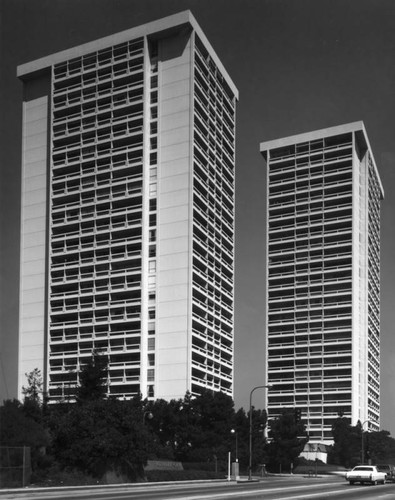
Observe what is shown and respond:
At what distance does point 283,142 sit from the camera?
177500 mm

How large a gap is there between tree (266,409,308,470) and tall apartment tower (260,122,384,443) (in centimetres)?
5564

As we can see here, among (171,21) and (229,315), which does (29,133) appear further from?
(229,315)

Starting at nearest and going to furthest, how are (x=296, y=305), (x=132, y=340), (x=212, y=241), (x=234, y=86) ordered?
(x=132, y=340) → (x=212, y=241) → (x=234, y=86) → (x=296, y=305)

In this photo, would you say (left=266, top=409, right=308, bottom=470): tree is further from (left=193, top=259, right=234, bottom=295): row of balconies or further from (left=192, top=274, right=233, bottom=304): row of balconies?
(left=193, top=259, right=234, bottom=295): row of balconies

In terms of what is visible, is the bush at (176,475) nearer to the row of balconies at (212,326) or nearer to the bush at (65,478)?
the bush at (65,478)

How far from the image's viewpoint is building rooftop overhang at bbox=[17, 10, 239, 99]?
434 ft

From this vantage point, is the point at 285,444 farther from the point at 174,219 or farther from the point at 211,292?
the point at 174,219

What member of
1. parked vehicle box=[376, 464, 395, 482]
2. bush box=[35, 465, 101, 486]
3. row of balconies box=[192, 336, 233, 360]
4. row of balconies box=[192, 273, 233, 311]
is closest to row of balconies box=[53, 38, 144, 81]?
row of balconies box=[192, 273, 233, 311]

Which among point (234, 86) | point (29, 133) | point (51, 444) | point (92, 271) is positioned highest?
point (234, 86)

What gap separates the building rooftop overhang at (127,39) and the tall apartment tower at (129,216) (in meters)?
0.23

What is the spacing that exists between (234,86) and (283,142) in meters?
25.9

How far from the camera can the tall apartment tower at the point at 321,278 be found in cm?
16288

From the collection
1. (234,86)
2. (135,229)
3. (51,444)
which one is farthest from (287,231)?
(51,444)

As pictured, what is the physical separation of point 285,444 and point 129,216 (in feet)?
160
